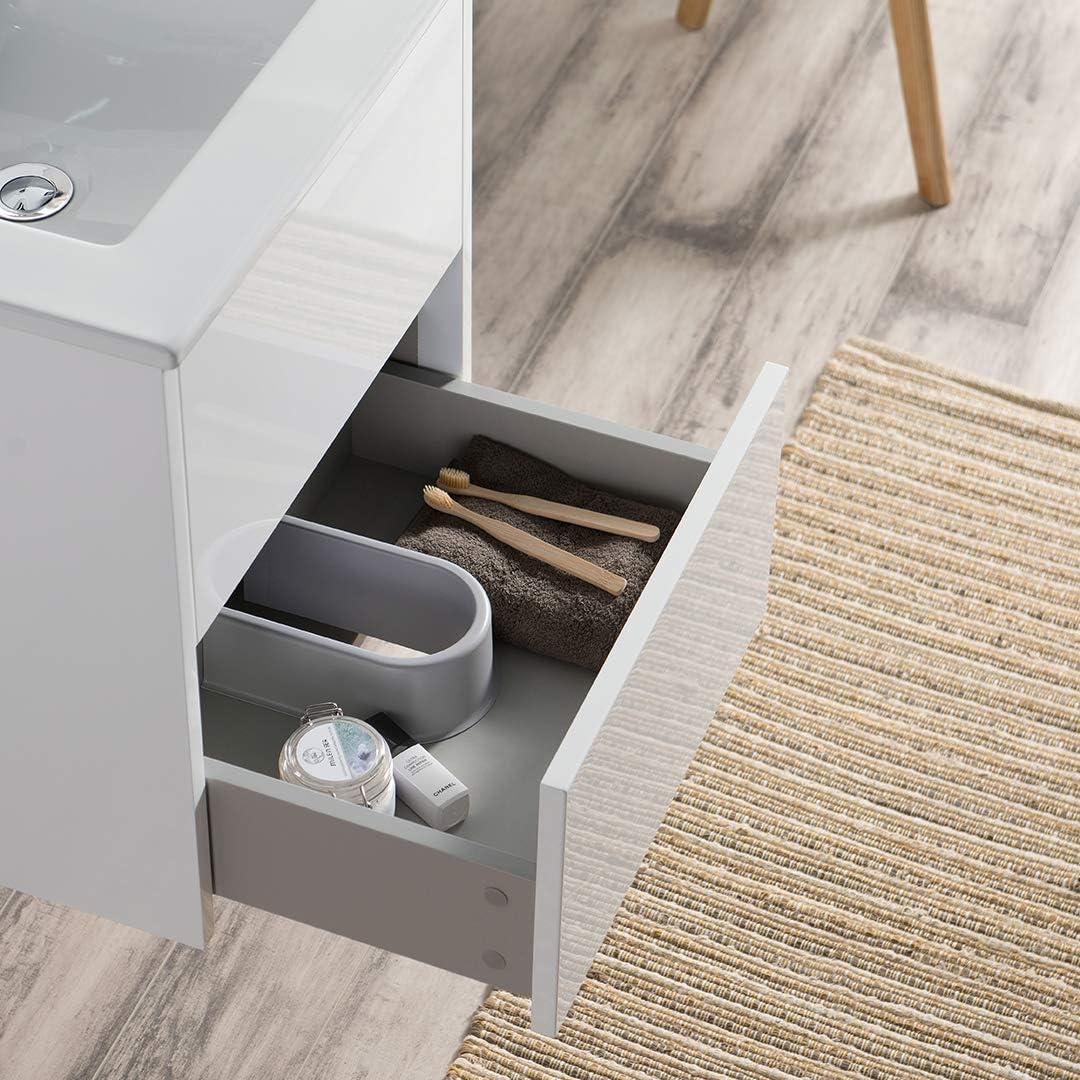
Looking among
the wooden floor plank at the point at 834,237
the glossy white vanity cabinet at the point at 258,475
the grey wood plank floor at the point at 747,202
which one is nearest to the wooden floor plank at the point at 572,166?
the grey wood plank floor at the point at 747,202

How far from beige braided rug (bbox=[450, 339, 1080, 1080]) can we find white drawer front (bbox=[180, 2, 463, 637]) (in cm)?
53

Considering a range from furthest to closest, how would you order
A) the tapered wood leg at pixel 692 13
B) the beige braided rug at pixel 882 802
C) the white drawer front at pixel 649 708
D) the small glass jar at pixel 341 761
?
1. the tapered wood leg at pixel 692 13
2. the beige braided rug at pixel 882 802
3. the small glass jar at pixel 341 761
4. the white drawer front at pixel 649 708

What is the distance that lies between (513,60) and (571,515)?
112 centimetres

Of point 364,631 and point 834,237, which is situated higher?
point 364,631

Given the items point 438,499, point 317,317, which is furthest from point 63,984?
point 317,317

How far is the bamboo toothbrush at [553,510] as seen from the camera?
1.26 m

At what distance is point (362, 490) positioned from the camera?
1378 millimetres

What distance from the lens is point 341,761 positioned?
111cm

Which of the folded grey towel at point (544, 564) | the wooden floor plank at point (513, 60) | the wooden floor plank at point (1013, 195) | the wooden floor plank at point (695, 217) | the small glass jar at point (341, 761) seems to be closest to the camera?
the small glass jar at point (341, 761)

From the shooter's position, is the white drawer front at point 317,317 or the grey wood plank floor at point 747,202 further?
the grey wood plank floor at point 747,202

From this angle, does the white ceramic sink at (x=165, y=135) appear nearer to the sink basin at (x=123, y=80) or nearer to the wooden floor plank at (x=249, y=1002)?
the sink basin at (x=123, y=80)

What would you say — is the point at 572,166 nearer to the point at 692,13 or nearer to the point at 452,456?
the point at 692,13

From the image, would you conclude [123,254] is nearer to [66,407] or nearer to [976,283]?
[66,407]

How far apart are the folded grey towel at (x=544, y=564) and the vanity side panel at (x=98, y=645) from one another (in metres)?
0.29
